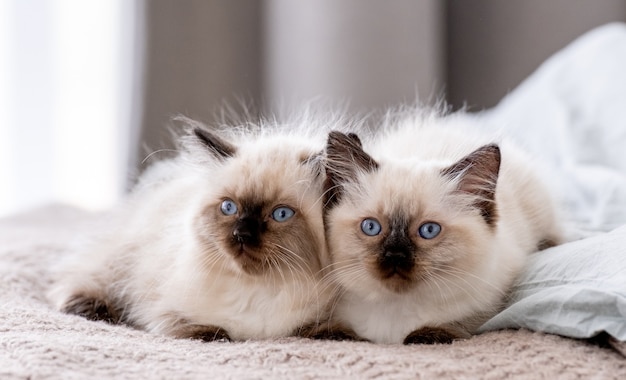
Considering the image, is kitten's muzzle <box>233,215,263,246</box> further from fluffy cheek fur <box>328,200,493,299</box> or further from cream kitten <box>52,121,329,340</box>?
fluffy cheek fur <box>328,200,493,299</box>

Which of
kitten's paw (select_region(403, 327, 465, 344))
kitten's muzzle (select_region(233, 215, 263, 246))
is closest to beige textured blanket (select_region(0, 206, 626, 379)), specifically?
kitten's paw (select_region(403, 327, 465, 344))

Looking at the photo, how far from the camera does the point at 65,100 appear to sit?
356 cm

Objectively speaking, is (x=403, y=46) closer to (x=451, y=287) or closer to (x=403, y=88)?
(x=403, y=88)

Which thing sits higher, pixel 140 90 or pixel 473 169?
pixel 140 90

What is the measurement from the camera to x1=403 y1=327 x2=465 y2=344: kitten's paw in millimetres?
1297

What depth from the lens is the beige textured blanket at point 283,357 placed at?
1.08 m

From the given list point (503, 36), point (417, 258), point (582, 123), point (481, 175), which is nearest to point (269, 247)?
point (417, 258)

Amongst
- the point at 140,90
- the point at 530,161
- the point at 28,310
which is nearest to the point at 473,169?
the point at 530,161

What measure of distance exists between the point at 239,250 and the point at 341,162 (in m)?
0.25

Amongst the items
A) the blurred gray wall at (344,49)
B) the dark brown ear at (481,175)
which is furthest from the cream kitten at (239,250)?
the blurred gray wall at (344,49)

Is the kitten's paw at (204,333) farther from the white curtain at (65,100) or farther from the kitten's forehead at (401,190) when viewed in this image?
the white curtain at (65,100)

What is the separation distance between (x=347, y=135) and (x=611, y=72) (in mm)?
1555

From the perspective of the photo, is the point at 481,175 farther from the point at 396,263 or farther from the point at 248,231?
the point at 248,231

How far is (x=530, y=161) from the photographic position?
194 cm
